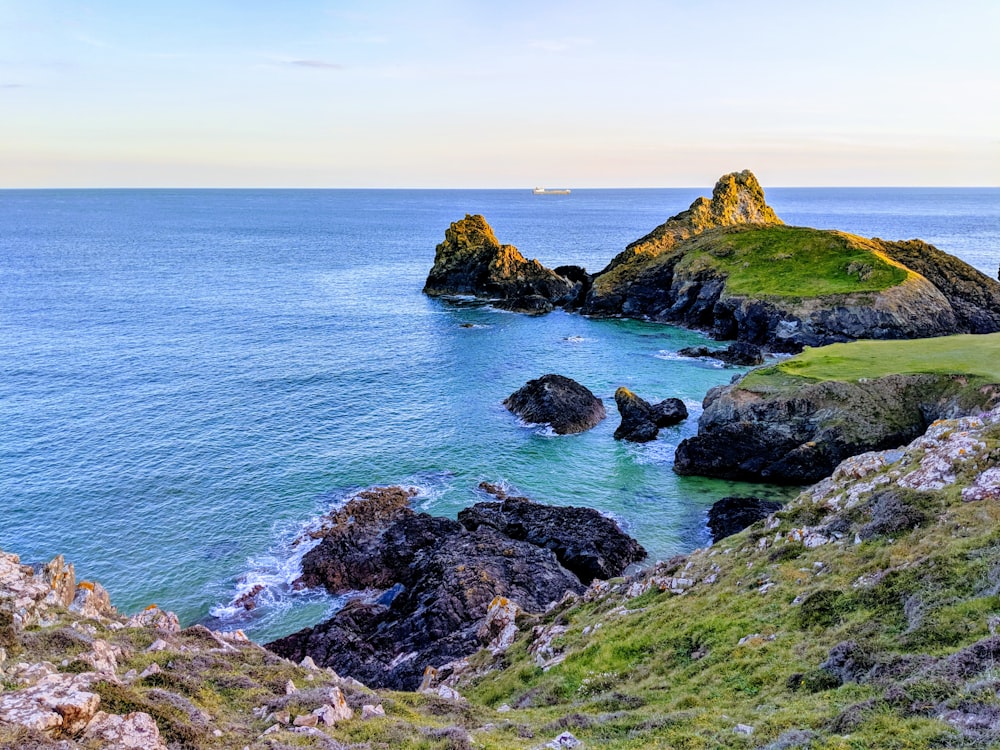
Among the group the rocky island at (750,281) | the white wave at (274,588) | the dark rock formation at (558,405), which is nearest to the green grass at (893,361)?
the dark rock formation at (558,405)

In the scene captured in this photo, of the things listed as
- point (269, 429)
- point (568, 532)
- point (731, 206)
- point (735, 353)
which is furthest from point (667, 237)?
point (568, 532)

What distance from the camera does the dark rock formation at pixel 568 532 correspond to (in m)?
33.0

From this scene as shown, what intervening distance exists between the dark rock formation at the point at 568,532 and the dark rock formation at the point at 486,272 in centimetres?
6672

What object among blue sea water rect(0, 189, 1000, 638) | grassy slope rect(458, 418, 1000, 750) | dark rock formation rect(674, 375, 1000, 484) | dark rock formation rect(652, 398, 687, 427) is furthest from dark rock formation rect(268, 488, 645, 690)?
dark rock formation rect(652, 398, 687, 427)

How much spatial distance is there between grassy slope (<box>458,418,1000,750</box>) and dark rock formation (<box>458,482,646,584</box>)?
1016cm

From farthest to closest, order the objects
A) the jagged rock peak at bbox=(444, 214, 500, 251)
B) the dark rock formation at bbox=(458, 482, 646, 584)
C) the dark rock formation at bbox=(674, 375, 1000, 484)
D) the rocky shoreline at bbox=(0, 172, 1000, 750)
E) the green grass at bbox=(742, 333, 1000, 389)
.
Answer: the jagged rock peak at bbox=(444, 214, 500, 251) → the green grass at bbox=(742, 333, 1000, 389) → the dark rock formation at bbox=(674, 375, 1000, 484) → the dark rock formation at bbox=(458, 482, 646, 584) → the rocky shoreline at bbox=(0, 172, 1000, 750)

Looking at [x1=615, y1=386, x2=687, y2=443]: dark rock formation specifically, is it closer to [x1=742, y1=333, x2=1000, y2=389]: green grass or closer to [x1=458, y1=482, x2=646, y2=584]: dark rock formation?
[x1=742, y1=333, x2=1000, y2=389]: green grass

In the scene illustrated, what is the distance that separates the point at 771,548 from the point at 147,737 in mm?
18124

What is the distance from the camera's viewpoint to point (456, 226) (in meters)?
111

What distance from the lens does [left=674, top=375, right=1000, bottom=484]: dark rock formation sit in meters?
40.1

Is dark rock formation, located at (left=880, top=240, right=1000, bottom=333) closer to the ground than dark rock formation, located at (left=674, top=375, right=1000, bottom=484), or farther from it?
farther from it

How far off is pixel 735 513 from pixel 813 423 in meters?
9.59

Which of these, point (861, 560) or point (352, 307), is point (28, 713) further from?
point (352, 307)

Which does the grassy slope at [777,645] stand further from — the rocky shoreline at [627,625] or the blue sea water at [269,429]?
the blue sea water at [269,429]
